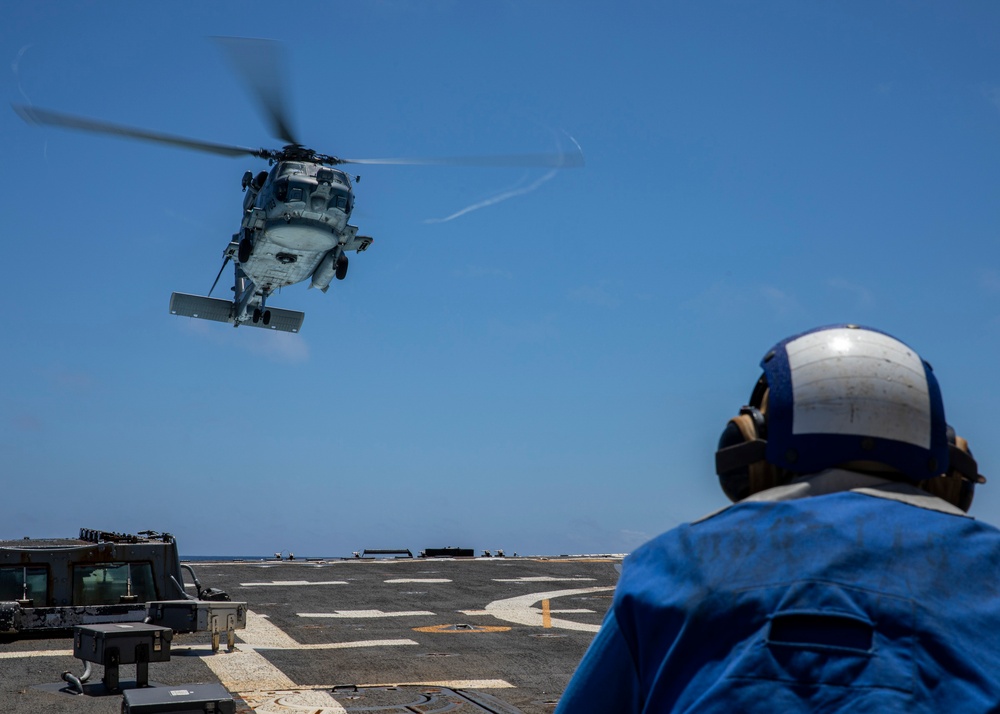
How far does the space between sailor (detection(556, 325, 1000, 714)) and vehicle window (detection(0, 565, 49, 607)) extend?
16.9m

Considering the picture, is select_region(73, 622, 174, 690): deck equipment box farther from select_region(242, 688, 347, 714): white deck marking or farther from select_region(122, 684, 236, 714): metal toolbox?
select_region(122, 684, 236, 714): metal toolbox

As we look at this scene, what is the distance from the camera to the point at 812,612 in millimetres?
2115

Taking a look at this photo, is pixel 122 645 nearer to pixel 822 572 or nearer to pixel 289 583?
pixel 822 572

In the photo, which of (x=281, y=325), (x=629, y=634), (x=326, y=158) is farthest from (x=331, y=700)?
(x=281, y=325)

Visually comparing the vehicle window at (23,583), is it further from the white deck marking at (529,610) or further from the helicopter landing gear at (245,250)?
the helicopter landing gear at (245,250)

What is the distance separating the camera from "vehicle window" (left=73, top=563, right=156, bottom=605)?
57.3ft

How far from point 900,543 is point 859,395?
0.40 meters

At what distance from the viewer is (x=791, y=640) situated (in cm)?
212

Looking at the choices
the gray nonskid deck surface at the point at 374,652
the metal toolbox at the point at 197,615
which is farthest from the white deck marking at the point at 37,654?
the metal toolbox at the point at 197,615

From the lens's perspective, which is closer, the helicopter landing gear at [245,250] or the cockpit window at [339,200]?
the cockpit window at [339,200]

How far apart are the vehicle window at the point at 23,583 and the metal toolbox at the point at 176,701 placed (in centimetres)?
930

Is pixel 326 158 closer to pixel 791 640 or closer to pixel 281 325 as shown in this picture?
pixel 281 325

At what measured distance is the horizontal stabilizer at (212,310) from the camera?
41.1 meters

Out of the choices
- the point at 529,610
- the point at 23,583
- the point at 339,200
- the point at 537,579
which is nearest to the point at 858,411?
the point at 23,583
